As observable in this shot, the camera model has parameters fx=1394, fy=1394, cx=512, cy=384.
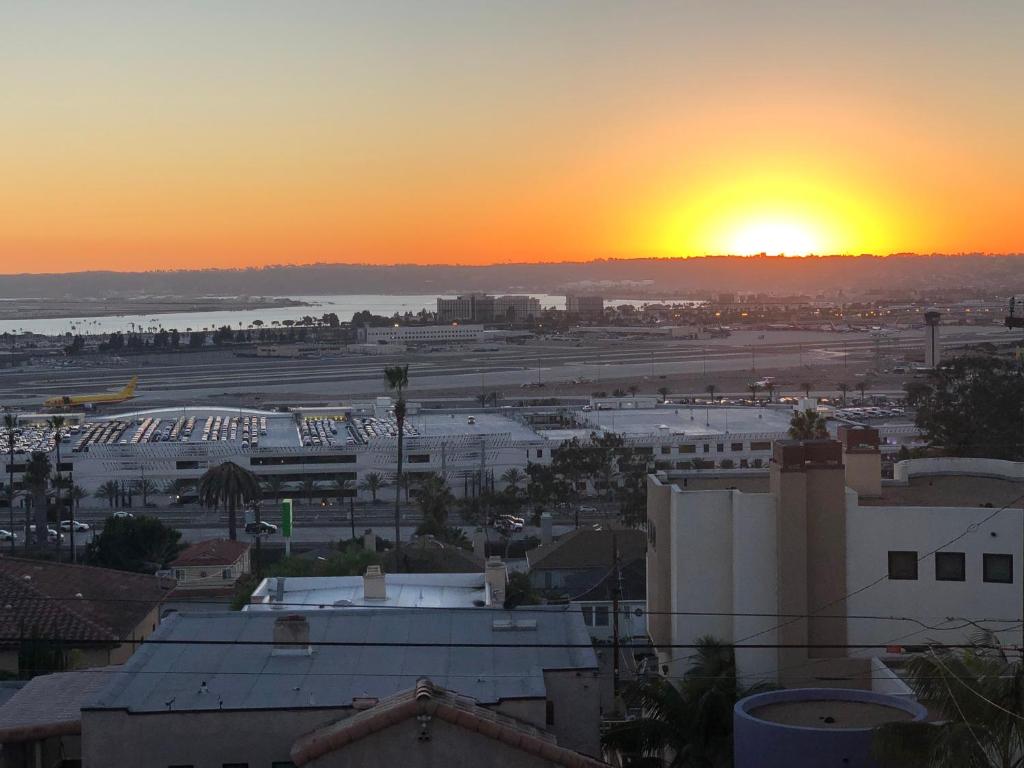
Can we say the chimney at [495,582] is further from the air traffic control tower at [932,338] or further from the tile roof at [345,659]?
the air traffic control tower at [932,338]

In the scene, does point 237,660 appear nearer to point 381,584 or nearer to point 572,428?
point 381,584

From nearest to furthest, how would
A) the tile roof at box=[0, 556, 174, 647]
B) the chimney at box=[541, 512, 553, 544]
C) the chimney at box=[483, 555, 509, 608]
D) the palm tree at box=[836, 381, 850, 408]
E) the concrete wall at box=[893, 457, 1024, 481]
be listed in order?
the concrete wall at box=[893, 457, 1024, 481]
the chimney at box=[483, 555, 509, 608]
the tile roof at box=[0, 556, 174, 647]
the chimney at box=[541, 512, 553, 544]
the palm tree at box=[836, 381, 850, 408]

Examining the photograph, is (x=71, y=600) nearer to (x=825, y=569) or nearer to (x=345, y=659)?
(x=345, y=659)

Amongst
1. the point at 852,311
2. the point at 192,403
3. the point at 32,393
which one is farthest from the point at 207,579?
the point at 852,311

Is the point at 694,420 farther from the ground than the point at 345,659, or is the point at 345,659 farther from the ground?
the point at 345,659

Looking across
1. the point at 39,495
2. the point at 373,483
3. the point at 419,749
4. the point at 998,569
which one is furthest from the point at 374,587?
the point at 373,483

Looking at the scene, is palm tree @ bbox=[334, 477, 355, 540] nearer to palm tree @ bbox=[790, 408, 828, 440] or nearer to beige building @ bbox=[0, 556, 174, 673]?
palm tree @ bbox=[790, 408, 828, 440]

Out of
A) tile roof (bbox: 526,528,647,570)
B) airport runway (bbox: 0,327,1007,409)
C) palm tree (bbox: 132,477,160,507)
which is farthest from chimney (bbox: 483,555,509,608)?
airport runway (bbox: 0,327,1007,409)
